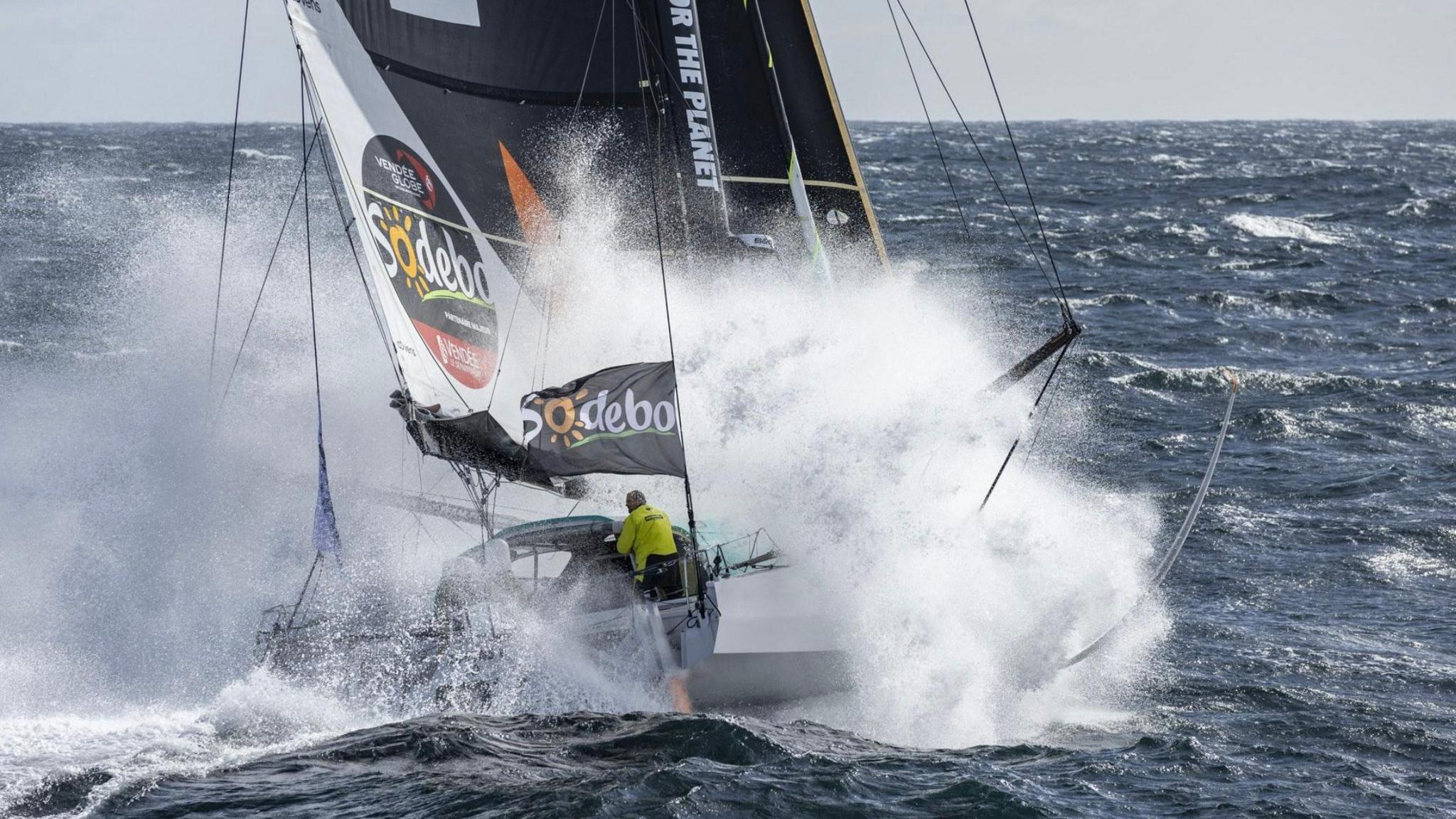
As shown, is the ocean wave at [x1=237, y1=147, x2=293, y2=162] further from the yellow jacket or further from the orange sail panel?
the yellow jacket

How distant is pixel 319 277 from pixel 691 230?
13676 mm

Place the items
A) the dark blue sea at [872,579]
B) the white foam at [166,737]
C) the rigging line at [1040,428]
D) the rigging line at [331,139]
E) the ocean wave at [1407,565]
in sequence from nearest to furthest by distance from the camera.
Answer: the white foam at [166,737], the dark blue sea at [872,579], the rigging line at [331,139], the ocean wave at [1407,565], the rigging line at [1040,428]

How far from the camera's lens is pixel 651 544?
36.5 feet

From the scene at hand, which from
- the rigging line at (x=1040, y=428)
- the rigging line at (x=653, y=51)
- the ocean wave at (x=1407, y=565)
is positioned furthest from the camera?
the rigging line at (x=1040, y=428)

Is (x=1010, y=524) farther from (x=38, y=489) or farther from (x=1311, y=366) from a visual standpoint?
(x=1311, y=366)

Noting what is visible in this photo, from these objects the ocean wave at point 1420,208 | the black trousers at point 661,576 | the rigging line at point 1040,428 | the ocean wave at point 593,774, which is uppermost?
the ocean wave at point 1420,208

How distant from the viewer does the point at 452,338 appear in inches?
500

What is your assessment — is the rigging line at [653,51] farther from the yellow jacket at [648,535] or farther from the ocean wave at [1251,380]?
the ocean wave at [1251,380]

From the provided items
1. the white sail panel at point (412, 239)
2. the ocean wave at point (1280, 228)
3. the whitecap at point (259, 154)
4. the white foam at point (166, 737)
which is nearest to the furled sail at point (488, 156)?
the white sail panel at point (412, 239)

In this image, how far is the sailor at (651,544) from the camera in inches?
437

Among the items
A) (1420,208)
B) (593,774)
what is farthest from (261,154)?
(593,774)

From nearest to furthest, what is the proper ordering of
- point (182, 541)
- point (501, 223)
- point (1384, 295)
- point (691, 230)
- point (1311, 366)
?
point (501, 223), point (691, 230), point (182, 541), point (1311, 366), point (1384, 295)

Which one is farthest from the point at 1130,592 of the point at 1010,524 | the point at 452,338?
the point at 452,338

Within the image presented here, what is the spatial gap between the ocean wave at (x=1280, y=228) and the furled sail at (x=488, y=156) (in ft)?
88.4
